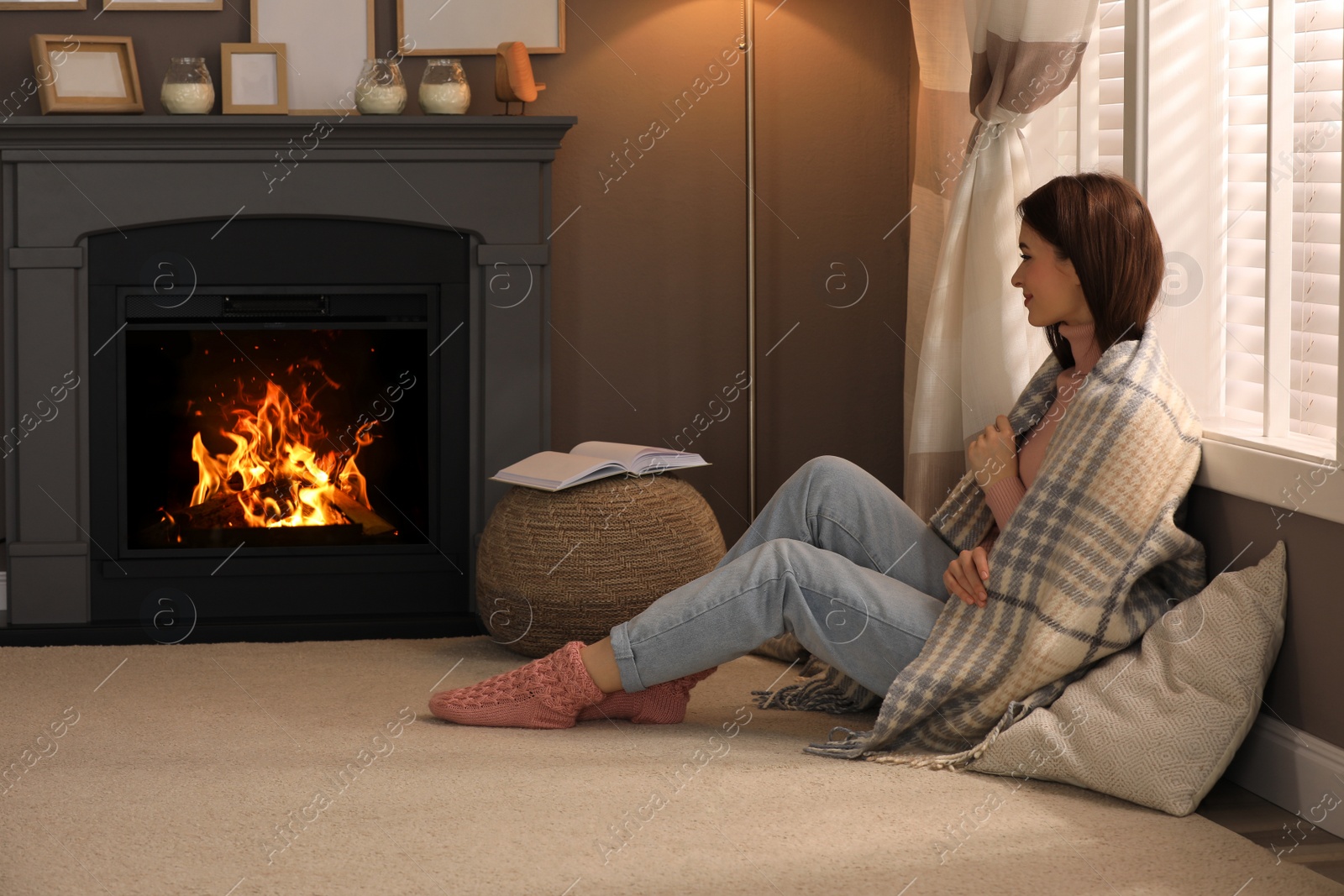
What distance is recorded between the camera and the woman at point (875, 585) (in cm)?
206

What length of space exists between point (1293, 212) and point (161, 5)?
251 cm

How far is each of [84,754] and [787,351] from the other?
1938 mm

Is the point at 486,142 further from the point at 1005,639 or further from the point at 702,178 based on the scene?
the point at 1005,639

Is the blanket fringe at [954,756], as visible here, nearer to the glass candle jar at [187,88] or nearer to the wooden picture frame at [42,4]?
the glass candle jar at [187,88]

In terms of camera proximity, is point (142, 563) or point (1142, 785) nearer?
point (1142, 785)

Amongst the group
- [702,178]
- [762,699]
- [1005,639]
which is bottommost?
[762,699]

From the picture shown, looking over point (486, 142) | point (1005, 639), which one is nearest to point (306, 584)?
point (486, 142)

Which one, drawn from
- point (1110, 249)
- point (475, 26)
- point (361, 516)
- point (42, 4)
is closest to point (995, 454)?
point (1110, 249)

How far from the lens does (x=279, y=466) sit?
3.19 metres

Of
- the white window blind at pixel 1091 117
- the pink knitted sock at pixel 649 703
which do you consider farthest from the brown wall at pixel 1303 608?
the pink knitted sock at pixel 649 703

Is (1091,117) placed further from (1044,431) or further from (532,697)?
(532,697)

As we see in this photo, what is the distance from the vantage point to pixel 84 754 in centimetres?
214

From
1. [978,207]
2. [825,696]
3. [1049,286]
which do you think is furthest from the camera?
[978,207]

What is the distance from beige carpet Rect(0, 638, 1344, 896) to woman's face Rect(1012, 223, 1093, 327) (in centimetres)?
73
